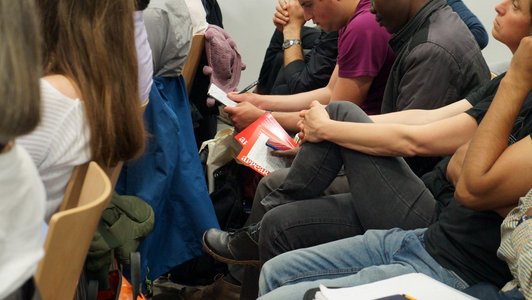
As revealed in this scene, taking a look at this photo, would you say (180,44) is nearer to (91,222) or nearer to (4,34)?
(91,222)

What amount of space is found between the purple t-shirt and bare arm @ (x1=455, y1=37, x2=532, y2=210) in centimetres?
85

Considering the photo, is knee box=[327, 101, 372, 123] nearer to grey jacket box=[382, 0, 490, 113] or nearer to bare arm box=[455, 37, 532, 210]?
grey jacket box=[382, 0, 490, 113]

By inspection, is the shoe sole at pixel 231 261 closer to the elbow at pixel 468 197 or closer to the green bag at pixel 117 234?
the green bag at pixel 117 234

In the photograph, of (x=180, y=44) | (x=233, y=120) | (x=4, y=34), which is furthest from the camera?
(x=233, y=120)

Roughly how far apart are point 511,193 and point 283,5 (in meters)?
1.74

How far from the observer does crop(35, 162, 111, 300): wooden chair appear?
982mm

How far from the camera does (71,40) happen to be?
1330 millimetres

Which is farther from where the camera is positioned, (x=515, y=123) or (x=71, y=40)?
(x=515, y=123)

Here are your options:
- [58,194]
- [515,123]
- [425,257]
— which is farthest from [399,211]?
[58,194]

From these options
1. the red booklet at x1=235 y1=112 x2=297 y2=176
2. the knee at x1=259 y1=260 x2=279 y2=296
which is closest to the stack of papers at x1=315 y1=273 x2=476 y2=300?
the knee at x1=259 y1=260 x2=279 y2=296

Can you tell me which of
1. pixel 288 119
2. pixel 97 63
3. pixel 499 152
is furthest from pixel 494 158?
pixel 288 119

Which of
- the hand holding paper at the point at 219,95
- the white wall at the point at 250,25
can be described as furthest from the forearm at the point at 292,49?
the white wall at the point at 250,25

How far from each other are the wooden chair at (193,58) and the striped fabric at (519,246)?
1433mm

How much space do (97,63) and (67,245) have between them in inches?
17.5
